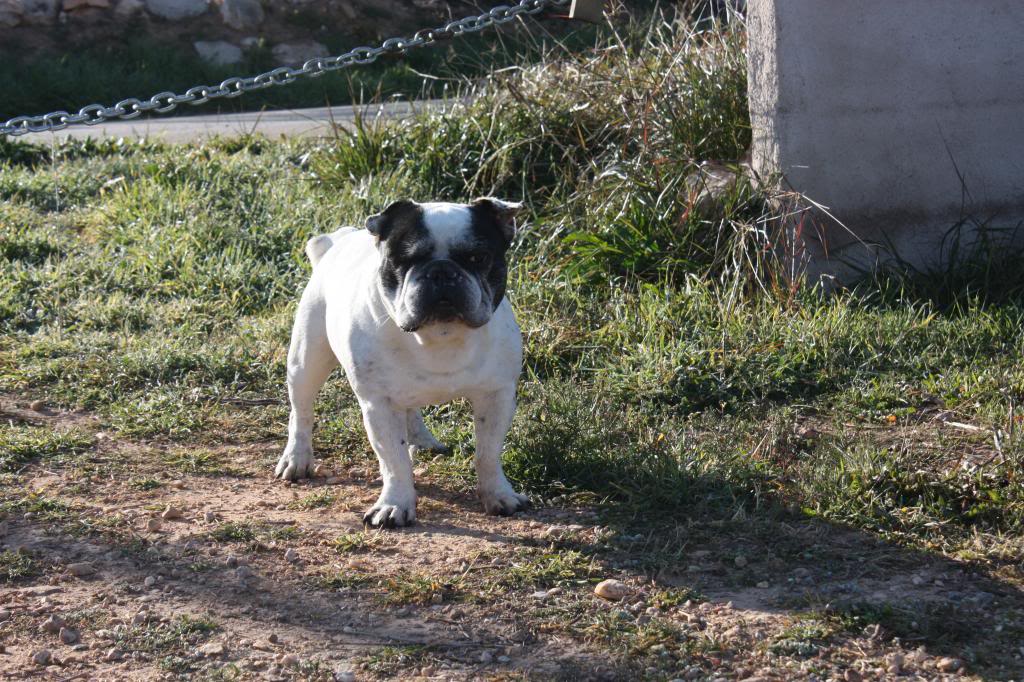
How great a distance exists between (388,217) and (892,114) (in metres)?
3.03

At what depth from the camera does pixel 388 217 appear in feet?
13.6

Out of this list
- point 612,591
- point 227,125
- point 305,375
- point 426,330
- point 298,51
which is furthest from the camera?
point 298,51

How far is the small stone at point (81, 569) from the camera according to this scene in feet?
12.8

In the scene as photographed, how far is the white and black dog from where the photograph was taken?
3.96 meters

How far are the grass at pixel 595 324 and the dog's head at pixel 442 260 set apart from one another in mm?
819

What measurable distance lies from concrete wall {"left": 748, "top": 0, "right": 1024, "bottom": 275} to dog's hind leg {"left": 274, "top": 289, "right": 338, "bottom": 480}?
2.65 m

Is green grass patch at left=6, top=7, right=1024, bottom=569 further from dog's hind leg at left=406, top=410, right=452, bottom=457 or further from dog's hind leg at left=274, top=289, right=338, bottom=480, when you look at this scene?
dog's hind leg at left=274, top=289, right=338, bottom=480

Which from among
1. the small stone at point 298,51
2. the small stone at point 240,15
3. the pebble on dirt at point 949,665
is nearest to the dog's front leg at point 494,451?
the pebble on dirt at point 949,665

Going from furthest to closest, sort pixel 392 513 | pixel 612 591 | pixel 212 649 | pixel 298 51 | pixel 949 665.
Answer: pixel 298 51, pixel 392 513, pixel 612 591, pixel 212 649, pixel 949 665

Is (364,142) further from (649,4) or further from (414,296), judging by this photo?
(649,4)

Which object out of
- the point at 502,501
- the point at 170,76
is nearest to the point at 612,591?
the point at 502,501

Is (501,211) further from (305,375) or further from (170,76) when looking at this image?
(170,76)

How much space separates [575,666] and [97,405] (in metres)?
3.13

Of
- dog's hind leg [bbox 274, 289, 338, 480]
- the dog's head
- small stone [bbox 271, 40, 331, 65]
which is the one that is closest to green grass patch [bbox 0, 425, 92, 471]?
dog's hind leg [bbox 274, 289, 338, 480]
